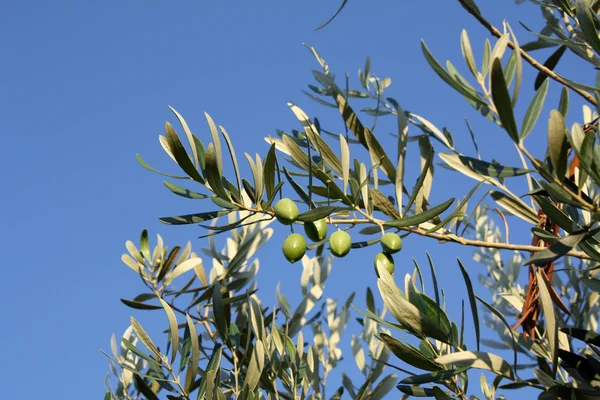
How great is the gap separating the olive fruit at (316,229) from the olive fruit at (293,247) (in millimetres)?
38

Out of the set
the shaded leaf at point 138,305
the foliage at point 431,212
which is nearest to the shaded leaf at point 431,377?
the foliage at point 431,212

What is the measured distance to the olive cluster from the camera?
5.63ft

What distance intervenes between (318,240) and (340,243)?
2.4 inches

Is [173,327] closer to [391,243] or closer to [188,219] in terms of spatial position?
[188,219]

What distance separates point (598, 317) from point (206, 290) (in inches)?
90.6

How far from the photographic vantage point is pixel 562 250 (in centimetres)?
129

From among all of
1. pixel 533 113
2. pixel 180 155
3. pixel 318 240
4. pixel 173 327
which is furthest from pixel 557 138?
pixel 173 327

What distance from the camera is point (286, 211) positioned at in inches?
67.2

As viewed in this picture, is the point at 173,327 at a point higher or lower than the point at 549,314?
higher

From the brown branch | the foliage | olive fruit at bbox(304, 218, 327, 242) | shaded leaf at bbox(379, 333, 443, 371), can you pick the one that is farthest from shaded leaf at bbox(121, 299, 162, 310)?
the brown branch

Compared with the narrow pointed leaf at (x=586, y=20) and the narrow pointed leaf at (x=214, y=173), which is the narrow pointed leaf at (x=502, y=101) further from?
the narrow pointed leaf at (x=214, y=173)

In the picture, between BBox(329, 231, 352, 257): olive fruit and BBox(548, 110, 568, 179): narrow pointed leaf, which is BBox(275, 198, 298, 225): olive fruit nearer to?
BBox(329, 231, 352, 257): olive fruit

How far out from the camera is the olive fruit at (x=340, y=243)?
5.75 feet

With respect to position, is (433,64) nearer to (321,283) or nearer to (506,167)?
(506,167)
